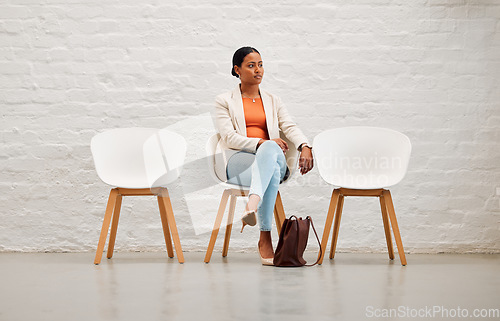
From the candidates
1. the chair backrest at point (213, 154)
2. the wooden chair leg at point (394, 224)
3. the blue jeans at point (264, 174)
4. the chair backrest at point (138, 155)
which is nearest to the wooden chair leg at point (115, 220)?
the chair backrest at point (138, 155)

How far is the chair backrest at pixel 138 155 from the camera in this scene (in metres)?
3.57

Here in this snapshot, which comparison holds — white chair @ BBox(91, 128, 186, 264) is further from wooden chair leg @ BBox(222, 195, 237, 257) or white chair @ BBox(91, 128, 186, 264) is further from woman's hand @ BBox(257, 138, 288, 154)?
woman's hand @ BBox(257, 138, 288, 154)

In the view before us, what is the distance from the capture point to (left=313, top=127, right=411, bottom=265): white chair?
3.46 meters

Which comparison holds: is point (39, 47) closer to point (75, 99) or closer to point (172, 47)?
point (75, 99)

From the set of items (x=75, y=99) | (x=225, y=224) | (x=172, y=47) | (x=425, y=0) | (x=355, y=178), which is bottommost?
(x=225, y=224)

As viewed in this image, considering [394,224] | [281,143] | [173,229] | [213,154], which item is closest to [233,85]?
[213,154]

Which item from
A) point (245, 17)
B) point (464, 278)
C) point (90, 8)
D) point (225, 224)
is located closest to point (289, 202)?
point (225, 224)

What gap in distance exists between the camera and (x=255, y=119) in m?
3.60

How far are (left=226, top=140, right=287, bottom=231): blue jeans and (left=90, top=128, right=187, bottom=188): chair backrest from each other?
40cm

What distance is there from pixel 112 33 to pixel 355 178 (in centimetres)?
176

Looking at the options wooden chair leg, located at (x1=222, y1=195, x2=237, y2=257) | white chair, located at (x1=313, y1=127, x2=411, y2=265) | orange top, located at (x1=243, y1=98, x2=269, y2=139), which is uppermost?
orange top, located at (x1=243, y1=98, x2=269, y2=139)

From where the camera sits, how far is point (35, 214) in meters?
4.11

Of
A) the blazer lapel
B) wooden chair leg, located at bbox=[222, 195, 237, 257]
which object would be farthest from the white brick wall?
the blazer lapel

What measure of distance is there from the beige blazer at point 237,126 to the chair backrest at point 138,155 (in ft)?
0.79
